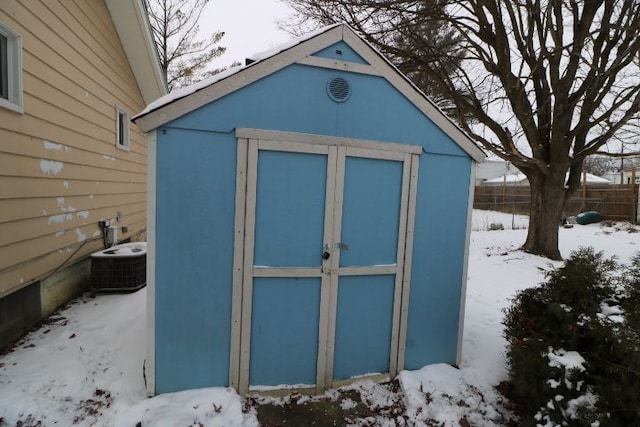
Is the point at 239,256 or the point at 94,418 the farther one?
the point at 239,256

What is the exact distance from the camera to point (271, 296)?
10.7 ft

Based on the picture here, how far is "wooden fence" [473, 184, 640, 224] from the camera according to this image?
1665 centimetres

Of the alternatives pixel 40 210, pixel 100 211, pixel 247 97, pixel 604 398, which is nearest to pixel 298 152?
pixel 247 97

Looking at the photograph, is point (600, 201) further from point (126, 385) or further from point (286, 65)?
point (126, 385)

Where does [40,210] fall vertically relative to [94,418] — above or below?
above

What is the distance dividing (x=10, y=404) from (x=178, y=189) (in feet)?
7.10

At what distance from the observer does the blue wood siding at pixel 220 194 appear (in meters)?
2.98

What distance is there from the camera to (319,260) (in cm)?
334

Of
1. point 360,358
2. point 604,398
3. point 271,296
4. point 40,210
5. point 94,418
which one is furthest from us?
point 40,210

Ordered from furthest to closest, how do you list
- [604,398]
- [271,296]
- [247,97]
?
[271,296] < [247,97] < [604,398]

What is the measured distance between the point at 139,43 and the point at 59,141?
3.41m

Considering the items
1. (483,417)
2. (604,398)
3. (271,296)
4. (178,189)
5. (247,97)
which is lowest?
(483,417)

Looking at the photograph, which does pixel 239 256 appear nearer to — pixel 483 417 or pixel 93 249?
pixel 483 417

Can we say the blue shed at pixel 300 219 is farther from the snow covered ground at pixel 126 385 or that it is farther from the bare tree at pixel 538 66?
the bare tree at pixel 538 66
